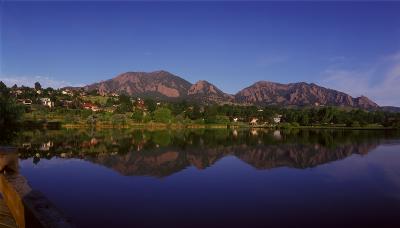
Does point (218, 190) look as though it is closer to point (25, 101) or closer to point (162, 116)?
point (162, 116)

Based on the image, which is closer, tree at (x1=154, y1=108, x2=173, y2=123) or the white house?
tree at (x1=154, y1=108, x2=173, y2=123)

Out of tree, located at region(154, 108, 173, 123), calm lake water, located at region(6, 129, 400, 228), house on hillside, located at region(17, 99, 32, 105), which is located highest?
house on hillside, located at region(17, 99, 32, 105)

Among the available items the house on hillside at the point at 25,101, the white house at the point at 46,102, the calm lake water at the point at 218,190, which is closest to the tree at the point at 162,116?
the white house at the point at 46,102

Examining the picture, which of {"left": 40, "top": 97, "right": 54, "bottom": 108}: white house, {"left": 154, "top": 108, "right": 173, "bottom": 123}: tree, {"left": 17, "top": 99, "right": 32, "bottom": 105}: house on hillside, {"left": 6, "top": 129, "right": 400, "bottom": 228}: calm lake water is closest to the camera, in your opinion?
{"left": 6, "top": 129, "right": 400, "bottom": 228}: calm lake water

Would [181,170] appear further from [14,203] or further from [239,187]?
[14,203]

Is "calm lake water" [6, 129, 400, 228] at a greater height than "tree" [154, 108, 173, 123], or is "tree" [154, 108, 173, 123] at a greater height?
"tree" [154, 108, 173, 123]

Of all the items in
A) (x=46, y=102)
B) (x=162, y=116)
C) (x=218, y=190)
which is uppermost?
(x=46, y=102)

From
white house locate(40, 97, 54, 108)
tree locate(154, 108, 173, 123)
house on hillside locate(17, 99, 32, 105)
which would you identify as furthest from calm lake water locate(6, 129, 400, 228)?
white house locate(40, 97, 54, 108)

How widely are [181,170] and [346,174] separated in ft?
51.3

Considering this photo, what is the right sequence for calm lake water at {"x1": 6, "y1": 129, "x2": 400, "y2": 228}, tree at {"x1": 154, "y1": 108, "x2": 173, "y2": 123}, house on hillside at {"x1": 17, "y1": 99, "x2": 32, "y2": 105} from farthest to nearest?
house on hillside at {"x1": 17, "y1": 99, "x2": 32, "y2": 105} < tree at {"x1": 154, "y1": 108, "x2": 173, "y2": 123} < calm lake water at {"x1": 6, "y1": 129, "x2": 400, "y2": 228}

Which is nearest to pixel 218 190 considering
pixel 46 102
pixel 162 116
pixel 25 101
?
pixel 162 116

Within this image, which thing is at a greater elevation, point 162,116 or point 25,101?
point 25,101

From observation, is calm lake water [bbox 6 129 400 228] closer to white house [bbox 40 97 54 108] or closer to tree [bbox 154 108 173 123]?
tree [bbox 154 108 173 123]

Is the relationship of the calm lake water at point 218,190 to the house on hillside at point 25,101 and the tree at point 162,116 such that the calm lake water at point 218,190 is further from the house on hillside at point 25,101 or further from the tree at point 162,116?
the house on hillside at point 25,101
